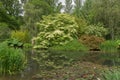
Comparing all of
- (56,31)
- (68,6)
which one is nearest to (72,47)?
(56,31)

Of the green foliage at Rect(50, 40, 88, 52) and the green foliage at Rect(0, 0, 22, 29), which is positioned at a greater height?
the green foliage at Rect(0, 0, 22, 29)

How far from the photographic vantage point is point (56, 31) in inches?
1107

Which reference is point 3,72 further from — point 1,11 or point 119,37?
point 1,11

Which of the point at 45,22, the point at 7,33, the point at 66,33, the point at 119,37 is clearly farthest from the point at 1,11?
the point at 119,37

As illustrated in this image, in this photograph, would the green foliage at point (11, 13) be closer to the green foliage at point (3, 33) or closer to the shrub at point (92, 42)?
the green foliage at point (3, 33)

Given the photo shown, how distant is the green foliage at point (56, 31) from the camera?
27875 millimetres

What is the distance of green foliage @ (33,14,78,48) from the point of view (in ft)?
91.5

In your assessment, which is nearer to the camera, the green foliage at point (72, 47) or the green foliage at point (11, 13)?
→ the green foliage at point (72, 47)

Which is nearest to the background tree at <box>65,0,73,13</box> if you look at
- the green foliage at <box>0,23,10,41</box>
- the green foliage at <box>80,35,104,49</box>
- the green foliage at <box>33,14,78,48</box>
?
the green foliage at <box>33,14,78,48</box>

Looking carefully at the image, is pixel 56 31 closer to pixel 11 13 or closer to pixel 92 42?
pixel 92 42

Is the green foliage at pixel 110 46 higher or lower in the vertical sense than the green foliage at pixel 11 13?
lower

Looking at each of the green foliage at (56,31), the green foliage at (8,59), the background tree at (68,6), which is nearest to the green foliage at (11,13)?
the green foliage at (56,31)

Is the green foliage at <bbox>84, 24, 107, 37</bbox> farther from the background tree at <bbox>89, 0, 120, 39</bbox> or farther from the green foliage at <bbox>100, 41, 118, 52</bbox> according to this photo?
the green foliage at <bbox>100, 41, 118, 52</bbox>

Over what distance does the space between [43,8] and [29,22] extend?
4.31 m
